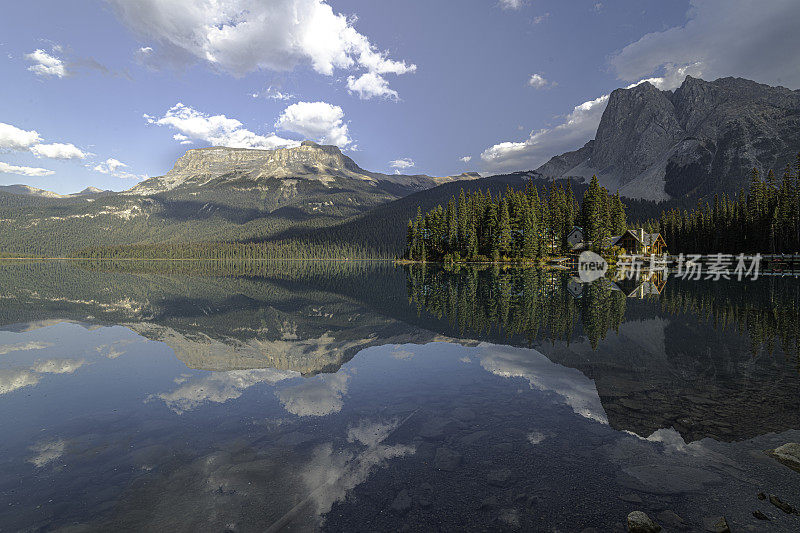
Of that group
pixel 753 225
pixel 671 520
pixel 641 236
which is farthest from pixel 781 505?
pixel 753 225

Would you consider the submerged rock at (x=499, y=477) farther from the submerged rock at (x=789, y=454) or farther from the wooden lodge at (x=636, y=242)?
the wooden lodge at (x=636, y=242)

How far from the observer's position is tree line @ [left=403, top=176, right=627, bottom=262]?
90.6m

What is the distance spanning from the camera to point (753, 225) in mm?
98625

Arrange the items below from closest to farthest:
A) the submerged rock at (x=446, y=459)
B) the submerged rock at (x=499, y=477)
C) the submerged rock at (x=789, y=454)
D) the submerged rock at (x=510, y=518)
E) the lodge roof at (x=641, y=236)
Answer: the submerged rock at (x=510, y=518), the submerged rock at (x=499, y=477), the submerged rock at (x=789, y=454), the submerged rock at (x=446, y=459), the lodge roof at (x=641, y=236)

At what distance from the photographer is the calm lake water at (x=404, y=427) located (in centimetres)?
685

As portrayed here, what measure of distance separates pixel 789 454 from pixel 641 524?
17.4ft

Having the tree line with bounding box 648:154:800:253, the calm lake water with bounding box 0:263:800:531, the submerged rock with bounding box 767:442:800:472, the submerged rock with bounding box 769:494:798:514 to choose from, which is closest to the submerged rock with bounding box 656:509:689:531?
the calm lake water with bounding box 0:263:800:531

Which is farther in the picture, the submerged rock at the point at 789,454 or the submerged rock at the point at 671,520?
the submerged rock at the point at 789,454

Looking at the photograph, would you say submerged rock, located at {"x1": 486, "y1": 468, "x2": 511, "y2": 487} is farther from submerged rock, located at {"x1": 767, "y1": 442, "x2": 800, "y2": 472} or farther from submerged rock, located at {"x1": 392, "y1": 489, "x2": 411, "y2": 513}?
submerged rock, located at {"x1": 767, "y1": 442, "x2": 800, "y2": 472}

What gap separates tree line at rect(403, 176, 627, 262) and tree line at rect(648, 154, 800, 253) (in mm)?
32217

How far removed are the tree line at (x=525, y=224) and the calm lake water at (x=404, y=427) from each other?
71.6 m

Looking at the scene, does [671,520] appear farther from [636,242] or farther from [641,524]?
[636,242]

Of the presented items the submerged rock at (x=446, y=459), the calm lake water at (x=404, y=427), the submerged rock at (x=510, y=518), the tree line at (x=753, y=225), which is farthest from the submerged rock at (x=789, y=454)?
the tree line at (x=753, y=225)

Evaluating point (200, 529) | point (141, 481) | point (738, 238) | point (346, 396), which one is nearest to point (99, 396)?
point (141, 481)
